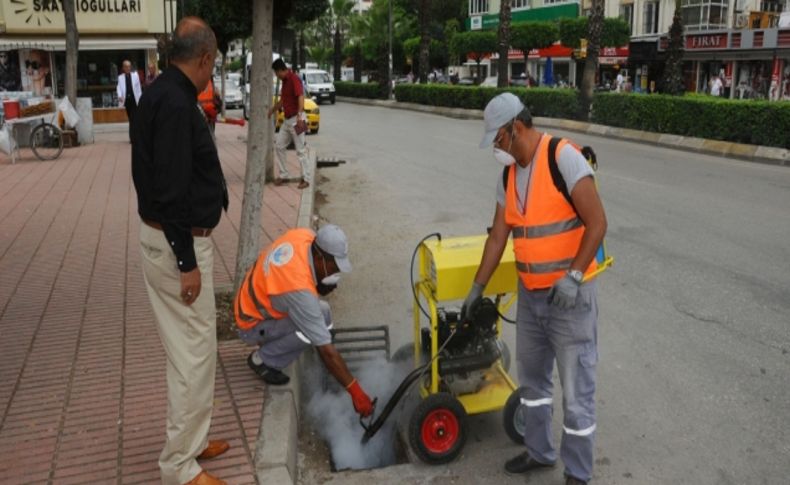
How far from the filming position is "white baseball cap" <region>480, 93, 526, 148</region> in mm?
3486

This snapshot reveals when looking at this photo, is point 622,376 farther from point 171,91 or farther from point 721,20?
point 721,20

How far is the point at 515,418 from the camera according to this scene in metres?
4.14

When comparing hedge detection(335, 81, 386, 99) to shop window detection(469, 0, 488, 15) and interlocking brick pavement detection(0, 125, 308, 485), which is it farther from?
interlocking brick pavement detection(0, 125, 308, 485)

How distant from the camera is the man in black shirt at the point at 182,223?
2.97 metres

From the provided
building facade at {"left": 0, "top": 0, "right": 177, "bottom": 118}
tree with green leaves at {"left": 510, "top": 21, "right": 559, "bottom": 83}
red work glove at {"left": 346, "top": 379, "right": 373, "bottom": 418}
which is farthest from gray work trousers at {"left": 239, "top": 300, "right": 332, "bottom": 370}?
tree with green leaves at {"left": 510, "top": 21, "right": 559, "bottom": 83}

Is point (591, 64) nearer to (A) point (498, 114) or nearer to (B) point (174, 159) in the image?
(A) point (498, 114)

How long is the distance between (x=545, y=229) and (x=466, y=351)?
3.49ft

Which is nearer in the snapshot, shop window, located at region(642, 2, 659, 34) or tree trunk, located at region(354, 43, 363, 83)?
shop window, located at region(642, 2, 659, 34)

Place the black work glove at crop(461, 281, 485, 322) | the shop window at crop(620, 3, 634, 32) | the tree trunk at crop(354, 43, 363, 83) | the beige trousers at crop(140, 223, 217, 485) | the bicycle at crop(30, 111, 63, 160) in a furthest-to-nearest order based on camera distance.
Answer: the tree trunk at crop(354, 43, 363, 83) < the shop window at crop(620, 3, 634, 32) < the bicycle at crop(30, 111, 63, 160) < the black work glove at crop(461, 281, 485, 322) < the beige trousers at crop(140, 223, 217, 485)

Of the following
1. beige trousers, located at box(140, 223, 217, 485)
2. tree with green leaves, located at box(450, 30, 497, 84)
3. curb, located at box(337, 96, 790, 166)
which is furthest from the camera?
tree with green leaves, located at box(450, 30, 497, 84)

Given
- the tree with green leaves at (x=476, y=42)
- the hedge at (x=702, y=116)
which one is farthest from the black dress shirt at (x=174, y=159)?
the tree with green leaves at (x=476, y=42)

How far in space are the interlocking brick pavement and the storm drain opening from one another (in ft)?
1.54

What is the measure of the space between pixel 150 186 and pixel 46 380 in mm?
2046

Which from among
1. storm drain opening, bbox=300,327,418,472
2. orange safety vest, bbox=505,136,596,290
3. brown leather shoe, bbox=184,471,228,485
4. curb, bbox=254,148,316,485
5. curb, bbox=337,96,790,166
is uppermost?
orange safety vest, bbox=505,136,596,290
